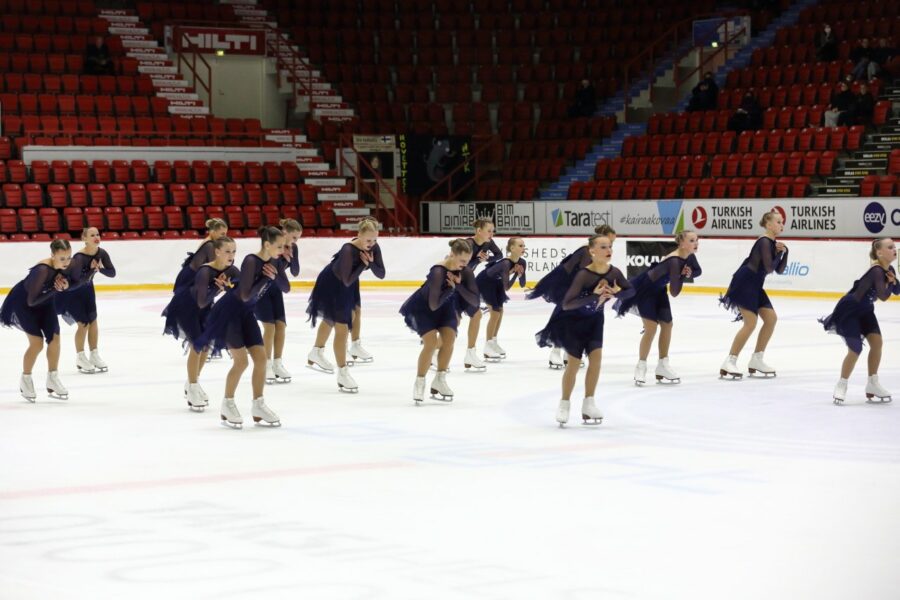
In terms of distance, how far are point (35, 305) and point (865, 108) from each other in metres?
20.3

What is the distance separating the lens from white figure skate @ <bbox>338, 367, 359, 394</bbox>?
496 inches

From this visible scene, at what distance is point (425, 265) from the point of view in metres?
27.2

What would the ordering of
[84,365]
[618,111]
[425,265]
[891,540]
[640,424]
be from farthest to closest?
[618,111], [425,265], [84,365], [640,424], [891,540]

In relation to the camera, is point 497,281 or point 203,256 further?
point 497,281

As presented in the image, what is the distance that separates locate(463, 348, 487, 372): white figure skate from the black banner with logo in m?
19.8

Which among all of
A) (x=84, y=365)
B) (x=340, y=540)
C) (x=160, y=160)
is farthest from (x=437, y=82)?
(x=340, y=540)

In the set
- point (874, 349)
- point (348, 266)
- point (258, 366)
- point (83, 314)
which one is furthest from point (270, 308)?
point (874, 349)

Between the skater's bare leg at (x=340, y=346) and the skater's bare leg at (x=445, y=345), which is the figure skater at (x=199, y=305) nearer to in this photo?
the skater's bare leg at (x=340, y=346)

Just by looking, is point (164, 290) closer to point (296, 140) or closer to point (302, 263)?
point (302, 263)

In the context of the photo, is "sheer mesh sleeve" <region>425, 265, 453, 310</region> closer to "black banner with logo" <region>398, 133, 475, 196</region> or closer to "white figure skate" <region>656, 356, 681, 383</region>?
"white figure skate" <region>656, 356, 681, 383</region>

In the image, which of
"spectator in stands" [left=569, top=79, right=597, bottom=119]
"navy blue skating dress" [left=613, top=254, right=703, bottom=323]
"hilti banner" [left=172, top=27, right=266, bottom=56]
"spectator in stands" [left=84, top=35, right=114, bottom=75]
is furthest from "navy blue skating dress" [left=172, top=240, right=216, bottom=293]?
"spectator in stands" [left=569, top=79, right=597, bottom=119]

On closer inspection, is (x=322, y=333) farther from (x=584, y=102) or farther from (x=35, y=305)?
(x=584, y=102)

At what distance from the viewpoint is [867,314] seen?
11.7 m

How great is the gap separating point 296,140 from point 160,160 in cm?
498
